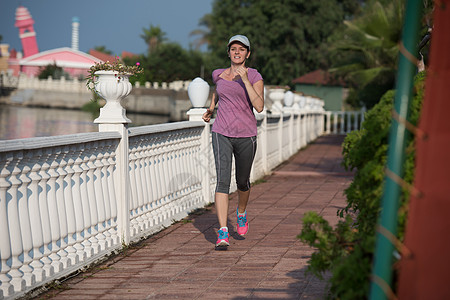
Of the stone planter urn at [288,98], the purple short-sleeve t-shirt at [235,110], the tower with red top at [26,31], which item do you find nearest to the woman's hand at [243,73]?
the purple short-sleeve t-shirt at [235,110]

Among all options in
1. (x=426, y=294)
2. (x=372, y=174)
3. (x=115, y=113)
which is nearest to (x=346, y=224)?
(x=372, y=174)

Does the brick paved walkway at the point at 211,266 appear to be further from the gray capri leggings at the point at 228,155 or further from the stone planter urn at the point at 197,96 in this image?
the stone planter urn at the point at 197,96

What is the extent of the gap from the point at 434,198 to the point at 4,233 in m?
2.80

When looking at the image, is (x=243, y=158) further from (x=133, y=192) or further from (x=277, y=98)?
(x=277, y=98)

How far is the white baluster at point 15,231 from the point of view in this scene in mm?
4238

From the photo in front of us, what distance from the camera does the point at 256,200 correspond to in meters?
9.64

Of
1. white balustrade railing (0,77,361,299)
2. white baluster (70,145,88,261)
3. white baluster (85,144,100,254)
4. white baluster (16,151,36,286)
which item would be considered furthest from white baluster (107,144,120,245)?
white baluster (16,151,36,286)

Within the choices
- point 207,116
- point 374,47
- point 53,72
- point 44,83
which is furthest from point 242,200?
point 53,72

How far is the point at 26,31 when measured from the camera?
127 meters

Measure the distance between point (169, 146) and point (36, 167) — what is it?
317 centimetres

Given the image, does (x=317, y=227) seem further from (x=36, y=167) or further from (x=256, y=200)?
(x=256, y=200)

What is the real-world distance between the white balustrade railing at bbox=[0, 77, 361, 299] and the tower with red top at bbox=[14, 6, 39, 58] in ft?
402

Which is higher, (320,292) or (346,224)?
(346,224)

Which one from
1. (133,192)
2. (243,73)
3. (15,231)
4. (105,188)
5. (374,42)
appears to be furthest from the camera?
(374,42)
